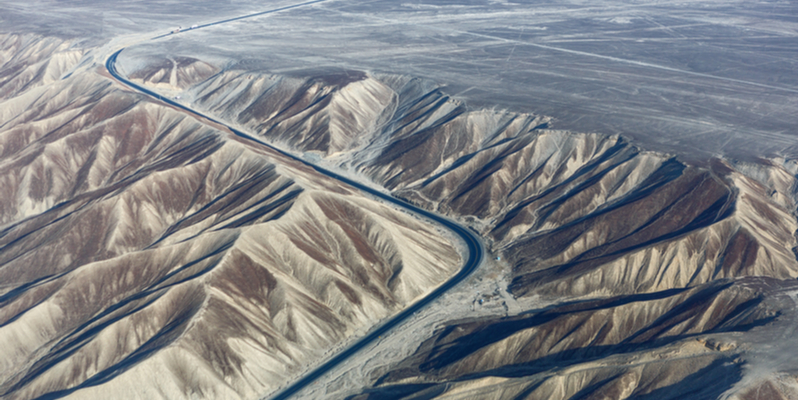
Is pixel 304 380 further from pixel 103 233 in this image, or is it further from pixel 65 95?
pixel 65 95

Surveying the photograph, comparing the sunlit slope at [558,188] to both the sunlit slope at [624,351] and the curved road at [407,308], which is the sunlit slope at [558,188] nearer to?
the curved road at [407,308]

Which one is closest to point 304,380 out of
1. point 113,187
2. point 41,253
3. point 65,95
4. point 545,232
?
point 545,232

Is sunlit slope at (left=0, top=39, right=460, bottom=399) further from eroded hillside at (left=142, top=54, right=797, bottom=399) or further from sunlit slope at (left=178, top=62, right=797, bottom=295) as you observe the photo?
sunlit slope at (left=178, top=62, right=797, bottom=295)

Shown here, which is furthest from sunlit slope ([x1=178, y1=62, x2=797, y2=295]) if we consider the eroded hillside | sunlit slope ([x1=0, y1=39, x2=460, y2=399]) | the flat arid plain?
sunlit slope ([x1=0, y1=39, x2=460, y2=399])

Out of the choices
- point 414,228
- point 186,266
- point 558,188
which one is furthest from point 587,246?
point 186,266

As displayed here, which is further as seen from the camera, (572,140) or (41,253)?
(572,140)
